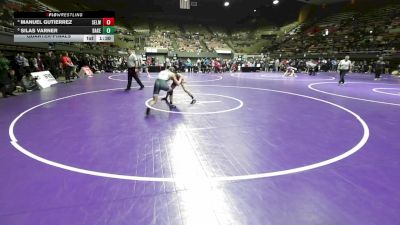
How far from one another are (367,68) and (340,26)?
12076 mm

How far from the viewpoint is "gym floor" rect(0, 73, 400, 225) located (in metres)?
3.35

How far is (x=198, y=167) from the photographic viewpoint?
4688 mm

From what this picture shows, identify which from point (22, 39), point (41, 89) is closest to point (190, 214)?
point (41, 89)

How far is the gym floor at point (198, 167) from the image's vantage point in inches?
132

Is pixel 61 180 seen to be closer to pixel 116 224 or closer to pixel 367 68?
pixel 116 224

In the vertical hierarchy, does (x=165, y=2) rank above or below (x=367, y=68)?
above

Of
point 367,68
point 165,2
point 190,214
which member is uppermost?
point 165,2

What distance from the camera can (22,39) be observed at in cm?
1438
